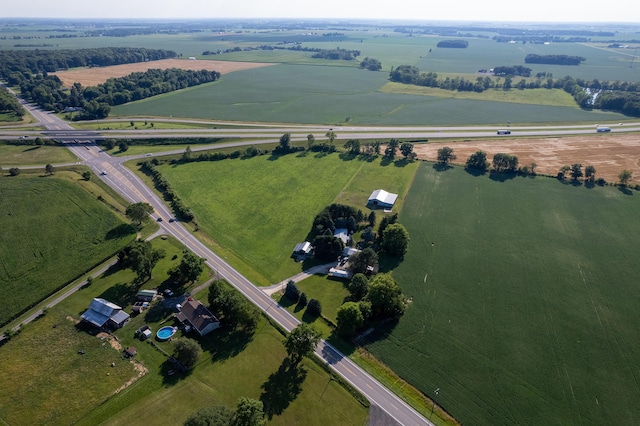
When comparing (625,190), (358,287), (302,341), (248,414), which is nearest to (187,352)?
(248,414)

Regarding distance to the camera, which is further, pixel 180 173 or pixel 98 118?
pixel 98 118

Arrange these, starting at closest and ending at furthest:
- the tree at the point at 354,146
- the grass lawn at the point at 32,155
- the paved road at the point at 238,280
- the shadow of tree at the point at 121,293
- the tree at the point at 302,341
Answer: the paved road at the point at 238,280 < the tree at the point at 302,341 < the shadow of tree at the point at 121,293 < the grass lawn at the point at 32,155 < the tree at the point at 354,146

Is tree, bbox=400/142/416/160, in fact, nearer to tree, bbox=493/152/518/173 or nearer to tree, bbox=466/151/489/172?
tree, bbox=466/151/489/172

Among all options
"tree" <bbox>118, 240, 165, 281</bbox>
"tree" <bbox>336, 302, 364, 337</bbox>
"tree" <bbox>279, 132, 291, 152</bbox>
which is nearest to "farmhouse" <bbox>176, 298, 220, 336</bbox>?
"tree" <bbox>118, 240, 165, 281</bbox>

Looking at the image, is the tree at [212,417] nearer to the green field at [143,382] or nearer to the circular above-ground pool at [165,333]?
the green field at [143,382]

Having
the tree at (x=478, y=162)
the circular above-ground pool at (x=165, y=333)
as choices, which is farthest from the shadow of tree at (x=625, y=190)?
the circular above-ground pool at (x=165, y=333)

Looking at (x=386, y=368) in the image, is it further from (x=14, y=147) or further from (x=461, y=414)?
(x=14, y=147)

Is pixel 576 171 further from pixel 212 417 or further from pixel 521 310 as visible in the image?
pixel 212 417

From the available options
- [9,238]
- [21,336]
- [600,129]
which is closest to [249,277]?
[21,336]
